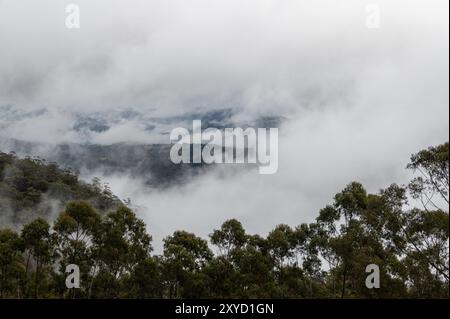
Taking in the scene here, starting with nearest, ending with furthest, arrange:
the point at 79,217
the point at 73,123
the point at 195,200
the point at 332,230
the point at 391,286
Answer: the point at 391,286 → the point at 79,217 → the point at 332,230 → the point at 195,200 → the point at 73,123

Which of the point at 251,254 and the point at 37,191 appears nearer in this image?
the point at 251,254

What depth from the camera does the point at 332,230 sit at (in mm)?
22109

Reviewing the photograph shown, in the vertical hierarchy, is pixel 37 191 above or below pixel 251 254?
above

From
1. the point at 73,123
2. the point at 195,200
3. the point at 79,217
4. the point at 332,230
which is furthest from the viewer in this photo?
the point at 73,123

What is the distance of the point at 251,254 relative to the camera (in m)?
21.5

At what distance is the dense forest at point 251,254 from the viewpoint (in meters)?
18.1

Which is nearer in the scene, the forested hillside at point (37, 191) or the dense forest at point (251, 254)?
the dense forest at point (251, 254)

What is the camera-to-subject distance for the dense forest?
59.5ft

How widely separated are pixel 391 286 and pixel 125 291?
12255 millimetres

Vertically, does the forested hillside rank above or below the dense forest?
above

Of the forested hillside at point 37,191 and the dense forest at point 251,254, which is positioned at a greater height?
the forested hillside at point 37,191

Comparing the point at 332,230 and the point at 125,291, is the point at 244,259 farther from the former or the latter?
the point at 125,291
